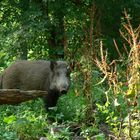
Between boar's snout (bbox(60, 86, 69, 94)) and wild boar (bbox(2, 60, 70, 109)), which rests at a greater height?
wild boar (bbox(2, 60, 70, 109))

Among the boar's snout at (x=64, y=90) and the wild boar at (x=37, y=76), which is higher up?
the wild boar at (x=37, y=76)

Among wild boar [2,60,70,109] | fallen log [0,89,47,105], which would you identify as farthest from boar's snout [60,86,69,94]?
fallen log [0,89,47,105]

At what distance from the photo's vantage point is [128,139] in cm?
526

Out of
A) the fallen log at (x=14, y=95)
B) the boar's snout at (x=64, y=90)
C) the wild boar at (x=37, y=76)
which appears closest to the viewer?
the fallen log at (x=14, y=95)

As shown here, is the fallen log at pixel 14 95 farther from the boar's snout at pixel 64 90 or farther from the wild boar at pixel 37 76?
the wild boar at pixel 37 76

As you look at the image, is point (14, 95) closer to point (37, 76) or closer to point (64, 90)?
point (64, 90)

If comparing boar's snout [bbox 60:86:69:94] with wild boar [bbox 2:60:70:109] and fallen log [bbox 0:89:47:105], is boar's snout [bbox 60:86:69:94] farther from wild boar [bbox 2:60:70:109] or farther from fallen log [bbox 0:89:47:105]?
fallen log [bbox 0:89:47:105]

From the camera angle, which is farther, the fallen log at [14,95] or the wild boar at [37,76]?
the wild boar at [37,76]

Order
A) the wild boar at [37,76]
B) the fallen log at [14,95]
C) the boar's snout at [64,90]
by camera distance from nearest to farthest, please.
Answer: the fallen log at [14,95]
the boar's snout at [64,90]
the wild boar at [37,76]

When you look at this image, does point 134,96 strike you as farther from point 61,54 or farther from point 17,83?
point 61,54

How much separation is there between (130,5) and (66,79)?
563cm

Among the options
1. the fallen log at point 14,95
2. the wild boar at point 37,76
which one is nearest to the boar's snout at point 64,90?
the wild boar at point 37,76

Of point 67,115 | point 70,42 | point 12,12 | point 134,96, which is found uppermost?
point 12,12

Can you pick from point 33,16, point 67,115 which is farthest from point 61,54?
point 67,115
